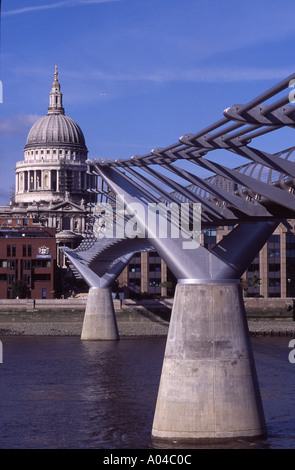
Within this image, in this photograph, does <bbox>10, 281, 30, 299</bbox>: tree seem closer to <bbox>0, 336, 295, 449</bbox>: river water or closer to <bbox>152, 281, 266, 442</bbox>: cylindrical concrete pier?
<bbox>0, 336, 295, 449</bbox>: river water

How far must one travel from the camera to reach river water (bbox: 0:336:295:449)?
30.4 m

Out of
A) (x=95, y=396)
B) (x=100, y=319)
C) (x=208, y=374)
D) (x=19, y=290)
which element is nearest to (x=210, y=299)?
(x=208, y=374)

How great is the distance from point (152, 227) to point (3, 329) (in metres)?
60.6

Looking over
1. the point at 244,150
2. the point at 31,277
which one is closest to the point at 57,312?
the point at 31,277

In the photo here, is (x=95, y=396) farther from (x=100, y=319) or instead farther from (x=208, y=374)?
(x=100, y=319)

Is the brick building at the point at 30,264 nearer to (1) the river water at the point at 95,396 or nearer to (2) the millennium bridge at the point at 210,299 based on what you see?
(1) the river water at the point at 95,396

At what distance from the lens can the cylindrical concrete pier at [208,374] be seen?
26578mm

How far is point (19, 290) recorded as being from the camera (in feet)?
347

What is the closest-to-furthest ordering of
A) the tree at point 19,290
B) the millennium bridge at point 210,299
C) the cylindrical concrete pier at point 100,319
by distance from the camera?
the millennium bridge at point 210,299 → the cylindrical concrete pier at point 100,319 → the tree at point 19,290

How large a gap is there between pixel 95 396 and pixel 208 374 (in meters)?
15.2

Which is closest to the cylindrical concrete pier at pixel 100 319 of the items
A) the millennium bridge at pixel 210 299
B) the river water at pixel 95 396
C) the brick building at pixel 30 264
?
the river water at pixel 95 396

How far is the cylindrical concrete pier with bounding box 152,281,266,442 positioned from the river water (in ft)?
1.84

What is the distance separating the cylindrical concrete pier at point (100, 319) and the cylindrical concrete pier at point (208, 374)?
48.9 metres
